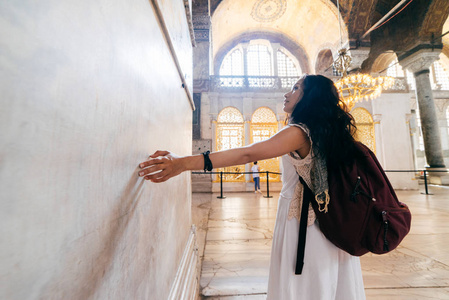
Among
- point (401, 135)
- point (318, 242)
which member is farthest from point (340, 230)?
point (401, 135)

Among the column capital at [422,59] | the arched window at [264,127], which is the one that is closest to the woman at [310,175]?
the arched window at [264,127]

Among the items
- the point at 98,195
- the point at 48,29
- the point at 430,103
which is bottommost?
the point at 98,195

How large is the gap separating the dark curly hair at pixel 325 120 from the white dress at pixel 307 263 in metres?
0.09

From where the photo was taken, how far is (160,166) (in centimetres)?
63

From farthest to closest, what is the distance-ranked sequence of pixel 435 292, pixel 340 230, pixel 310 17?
pixel 310 17 → pixel 435 292 → pixel 340 230

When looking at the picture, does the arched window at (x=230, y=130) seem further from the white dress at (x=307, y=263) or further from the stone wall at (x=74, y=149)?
the stone wall at (x=74, y=149)

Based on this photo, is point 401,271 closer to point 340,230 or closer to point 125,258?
point 340,230

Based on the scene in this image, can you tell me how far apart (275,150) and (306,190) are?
0.26 meters

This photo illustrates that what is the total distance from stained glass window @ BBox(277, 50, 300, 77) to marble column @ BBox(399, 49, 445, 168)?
223 inches

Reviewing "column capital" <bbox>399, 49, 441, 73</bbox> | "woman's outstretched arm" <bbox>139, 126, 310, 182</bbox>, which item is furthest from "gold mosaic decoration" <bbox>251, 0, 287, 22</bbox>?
"woman's outstretched arm" <bbox>139, 126, 310, 182</bbox>

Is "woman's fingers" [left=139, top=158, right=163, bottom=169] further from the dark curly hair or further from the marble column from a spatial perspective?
the marble column

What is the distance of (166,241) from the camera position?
85cm

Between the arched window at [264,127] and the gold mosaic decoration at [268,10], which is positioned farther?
the gold mosaic decoration at [268,10]

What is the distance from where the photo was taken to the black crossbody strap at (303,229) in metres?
0.91
